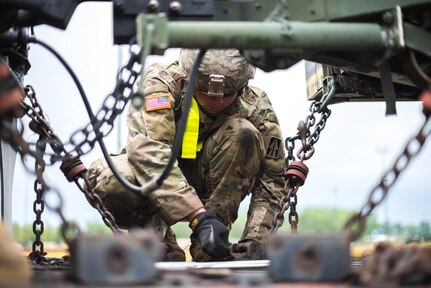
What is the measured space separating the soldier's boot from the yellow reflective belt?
0.52 meters

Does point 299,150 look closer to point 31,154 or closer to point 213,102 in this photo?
point 213,102

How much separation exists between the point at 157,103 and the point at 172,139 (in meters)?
0.23

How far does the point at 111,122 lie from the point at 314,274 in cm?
145

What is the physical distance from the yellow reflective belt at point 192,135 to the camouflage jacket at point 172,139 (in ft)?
0.29

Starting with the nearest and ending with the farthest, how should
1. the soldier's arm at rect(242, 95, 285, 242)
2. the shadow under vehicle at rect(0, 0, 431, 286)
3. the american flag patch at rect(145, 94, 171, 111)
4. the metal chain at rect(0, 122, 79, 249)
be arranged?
the shadow under vehicle at rect(0, 0, 431, 286) → the metal chain at rect(0, 122, 79, 249) → the american flag patch at rect(145, 94, 171, 111) → the soldier's arm at rect(242, 95, 285, 242)

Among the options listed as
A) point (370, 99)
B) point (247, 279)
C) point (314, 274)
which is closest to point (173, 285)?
point (247, 279)

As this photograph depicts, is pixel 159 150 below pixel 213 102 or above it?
below

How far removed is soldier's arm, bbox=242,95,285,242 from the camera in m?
4.99

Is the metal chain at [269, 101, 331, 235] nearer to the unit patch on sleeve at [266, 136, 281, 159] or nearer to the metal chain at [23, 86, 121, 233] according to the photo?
the unit patch on sleeve at [266, 136, 281, 159]

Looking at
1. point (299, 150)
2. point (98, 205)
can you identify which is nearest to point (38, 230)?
point (98, 205)

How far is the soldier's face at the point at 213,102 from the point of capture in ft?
15.5

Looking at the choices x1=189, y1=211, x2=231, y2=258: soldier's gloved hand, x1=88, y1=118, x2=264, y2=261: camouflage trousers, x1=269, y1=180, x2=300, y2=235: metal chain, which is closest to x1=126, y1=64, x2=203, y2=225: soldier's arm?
x1=189, y1=211, x2=231, y2=258: soldier's gloved hand

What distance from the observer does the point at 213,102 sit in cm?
475

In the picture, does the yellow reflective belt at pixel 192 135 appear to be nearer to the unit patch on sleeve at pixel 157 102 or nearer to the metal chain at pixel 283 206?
the unit patch on sleeve at pixel 157 102
